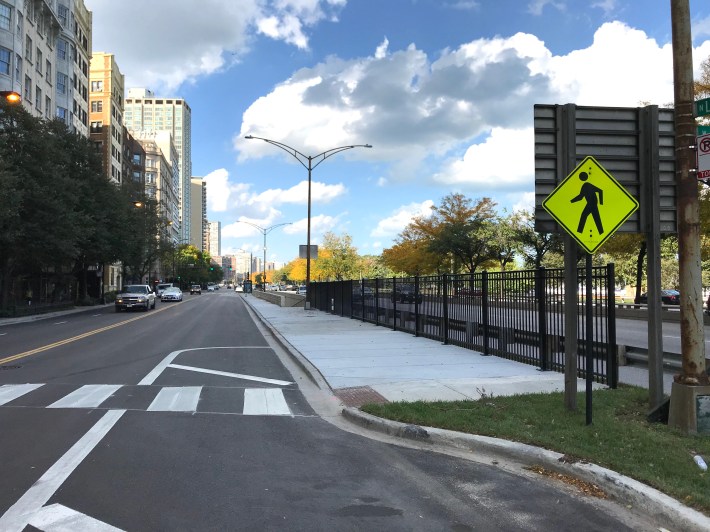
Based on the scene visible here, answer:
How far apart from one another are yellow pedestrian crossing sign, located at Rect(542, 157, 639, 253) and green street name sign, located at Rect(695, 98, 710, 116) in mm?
1166

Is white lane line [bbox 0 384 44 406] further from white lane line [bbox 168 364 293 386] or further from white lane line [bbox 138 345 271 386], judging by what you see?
white lane line [bbox 168 364 293 386]

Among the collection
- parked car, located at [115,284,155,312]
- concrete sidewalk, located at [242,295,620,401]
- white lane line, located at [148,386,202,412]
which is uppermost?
parked car, located at [115,284,155,312]

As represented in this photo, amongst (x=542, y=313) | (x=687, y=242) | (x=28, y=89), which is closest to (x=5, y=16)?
(x=28, y=89)

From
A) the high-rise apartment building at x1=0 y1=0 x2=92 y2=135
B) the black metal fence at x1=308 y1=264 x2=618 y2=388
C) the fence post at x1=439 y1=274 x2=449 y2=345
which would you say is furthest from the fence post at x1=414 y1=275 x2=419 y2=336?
the high-rise apartment building at x1=0 y1=0 x2=92 y2=135

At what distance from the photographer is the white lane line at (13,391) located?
8469 millimetres

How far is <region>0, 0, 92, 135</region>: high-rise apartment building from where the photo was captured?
46.2 metres

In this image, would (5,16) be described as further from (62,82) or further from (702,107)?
(702,107)

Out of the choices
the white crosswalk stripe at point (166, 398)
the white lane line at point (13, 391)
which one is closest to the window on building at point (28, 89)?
the white lane line at point (13, 391)

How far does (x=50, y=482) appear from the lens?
16.0ft

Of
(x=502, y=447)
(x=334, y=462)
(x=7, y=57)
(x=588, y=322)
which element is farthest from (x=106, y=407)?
(x=7, y=57)

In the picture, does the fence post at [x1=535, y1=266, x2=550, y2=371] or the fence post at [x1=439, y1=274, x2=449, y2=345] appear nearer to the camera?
the fence post at [x1=535, y1=266, x2=550, y2=371]

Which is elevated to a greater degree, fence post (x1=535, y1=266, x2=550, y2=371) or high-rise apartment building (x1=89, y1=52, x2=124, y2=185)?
high-rise apartment building (x1=89, y1=52, x2=124, y2=185)

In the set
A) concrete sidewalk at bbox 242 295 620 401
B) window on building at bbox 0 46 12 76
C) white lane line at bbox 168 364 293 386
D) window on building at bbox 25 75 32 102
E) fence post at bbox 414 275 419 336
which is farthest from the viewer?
window on building at bbox 25 75 32 102

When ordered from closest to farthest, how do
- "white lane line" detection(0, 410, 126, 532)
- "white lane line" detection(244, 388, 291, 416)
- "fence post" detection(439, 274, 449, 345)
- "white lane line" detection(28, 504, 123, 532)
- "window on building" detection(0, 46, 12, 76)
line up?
"white lane line" detection(28, 504, 123, 532) → "white lane line" detection(0, 410, 126, 532) → "white lane line" detection(244, 388, 291, 416) → "fence post" detection(439, 274, 449, 345) → "window on building" detection(0, 46, 12, 76)
